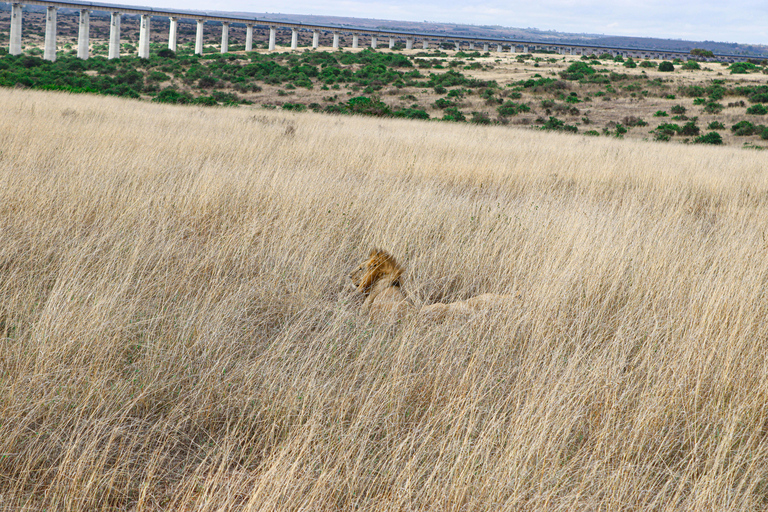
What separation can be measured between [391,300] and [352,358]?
797 mm

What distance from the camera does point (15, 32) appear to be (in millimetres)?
50406

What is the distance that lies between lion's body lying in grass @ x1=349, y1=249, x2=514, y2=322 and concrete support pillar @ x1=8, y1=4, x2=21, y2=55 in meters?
57.1

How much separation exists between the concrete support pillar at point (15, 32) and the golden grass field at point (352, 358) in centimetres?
5413

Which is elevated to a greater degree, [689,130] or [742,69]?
[742,69]

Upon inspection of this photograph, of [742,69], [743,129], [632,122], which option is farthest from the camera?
[742,69]

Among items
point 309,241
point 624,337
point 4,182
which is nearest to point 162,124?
point 4,182

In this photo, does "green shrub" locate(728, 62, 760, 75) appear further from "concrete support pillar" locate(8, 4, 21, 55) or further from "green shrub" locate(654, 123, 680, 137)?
"concrete support pillar" locate(8, 4, 21, 55)

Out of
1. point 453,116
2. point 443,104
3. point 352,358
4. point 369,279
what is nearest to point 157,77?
point 443,104

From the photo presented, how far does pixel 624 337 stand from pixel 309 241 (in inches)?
103

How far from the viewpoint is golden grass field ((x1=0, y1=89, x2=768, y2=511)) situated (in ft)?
6.64

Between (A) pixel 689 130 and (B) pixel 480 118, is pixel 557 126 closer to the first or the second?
(B) pixel 480 118

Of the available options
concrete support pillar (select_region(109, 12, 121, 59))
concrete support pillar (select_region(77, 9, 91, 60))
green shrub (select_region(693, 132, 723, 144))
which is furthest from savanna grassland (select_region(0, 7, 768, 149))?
concrete support pillar (select_region(77, 9, 91, 60))

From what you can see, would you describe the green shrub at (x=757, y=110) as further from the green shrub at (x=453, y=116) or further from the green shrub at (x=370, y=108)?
the green shrub at (x=370, y=108)

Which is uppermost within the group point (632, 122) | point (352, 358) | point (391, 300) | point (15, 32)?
point (15, 32)
